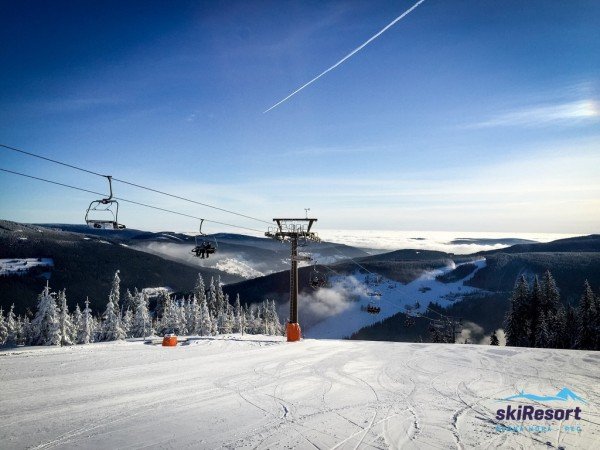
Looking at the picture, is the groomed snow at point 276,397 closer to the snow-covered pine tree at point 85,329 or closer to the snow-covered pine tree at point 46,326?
the snow-covered pine tree at point 46,326

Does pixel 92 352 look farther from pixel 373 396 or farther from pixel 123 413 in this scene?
pixel 373 396

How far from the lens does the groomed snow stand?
771cm

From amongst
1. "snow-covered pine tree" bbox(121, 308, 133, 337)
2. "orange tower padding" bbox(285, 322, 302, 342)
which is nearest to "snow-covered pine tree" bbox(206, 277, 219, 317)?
"snow-covered pine tree" bbox(121, 308, 133, 337)

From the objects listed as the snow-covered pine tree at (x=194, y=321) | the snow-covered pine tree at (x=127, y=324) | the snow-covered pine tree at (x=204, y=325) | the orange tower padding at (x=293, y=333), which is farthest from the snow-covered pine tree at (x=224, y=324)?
the orange tower padding at (x=293, y=333)

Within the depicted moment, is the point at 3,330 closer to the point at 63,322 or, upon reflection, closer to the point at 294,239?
the point at 63,322

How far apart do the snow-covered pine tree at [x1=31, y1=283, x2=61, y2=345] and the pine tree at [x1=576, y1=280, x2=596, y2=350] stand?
62.7 metres

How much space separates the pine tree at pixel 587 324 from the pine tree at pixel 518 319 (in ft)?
22.8

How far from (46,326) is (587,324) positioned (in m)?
65.3

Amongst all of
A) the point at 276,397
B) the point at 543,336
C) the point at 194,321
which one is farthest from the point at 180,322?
the point at 276,397

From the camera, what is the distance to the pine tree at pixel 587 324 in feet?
127

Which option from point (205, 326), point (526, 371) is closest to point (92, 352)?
point (526, 371)

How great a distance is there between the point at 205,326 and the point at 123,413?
191 feet

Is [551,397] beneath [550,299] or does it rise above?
above

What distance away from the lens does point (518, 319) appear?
47281 millimetres
